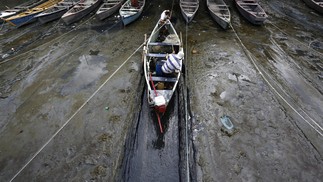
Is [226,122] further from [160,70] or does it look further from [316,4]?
[316,4]

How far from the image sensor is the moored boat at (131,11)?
42.1 ft

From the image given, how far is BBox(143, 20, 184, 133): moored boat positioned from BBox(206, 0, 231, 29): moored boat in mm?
4038

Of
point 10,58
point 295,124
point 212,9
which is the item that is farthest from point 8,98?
point 212,9

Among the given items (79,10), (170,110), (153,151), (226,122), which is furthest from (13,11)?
(226,122)

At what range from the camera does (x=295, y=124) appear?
670cm

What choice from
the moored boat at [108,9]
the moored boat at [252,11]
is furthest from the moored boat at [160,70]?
the moored boat at [252,11]

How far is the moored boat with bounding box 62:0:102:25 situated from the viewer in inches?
528

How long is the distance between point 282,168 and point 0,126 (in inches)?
400

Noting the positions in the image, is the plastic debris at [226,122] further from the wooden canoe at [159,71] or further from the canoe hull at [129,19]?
the canoe hull at [129,19]

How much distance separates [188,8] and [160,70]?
28.1 feet

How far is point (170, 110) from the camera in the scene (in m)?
7.48

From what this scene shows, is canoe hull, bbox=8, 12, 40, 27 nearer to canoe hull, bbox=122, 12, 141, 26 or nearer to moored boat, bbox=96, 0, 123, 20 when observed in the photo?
moored boat, bbox=96, 0, 123, 20

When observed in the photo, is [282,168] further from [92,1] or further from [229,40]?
[92,1]

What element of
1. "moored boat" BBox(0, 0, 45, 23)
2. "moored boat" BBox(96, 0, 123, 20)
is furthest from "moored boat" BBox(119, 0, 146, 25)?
"moored boat" BBox(0, 0, 45, 23)
